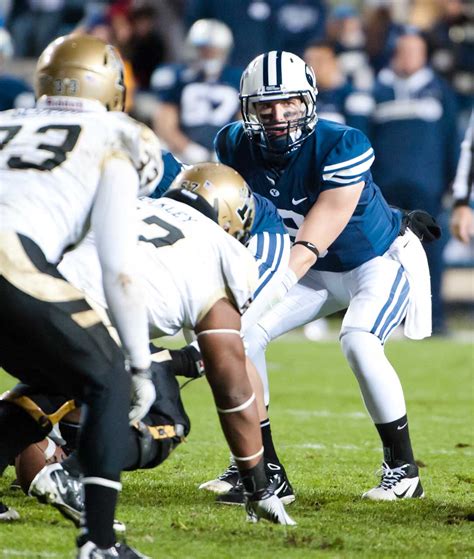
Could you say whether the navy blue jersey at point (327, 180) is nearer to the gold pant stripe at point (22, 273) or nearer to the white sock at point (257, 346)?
the white sock at point (257, 346)

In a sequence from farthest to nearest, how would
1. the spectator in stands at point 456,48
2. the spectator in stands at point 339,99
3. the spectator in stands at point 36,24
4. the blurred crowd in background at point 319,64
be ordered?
the spectator in stands at point 36,24, the spectator in stands at point 456,48, the blurred crowd in background at point 319,64, the spectator in stands at point 339,99

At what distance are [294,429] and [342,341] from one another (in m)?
1.45

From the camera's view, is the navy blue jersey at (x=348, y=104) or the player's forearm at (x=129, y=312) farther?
the navy blue jersey at (x=348, y=104)

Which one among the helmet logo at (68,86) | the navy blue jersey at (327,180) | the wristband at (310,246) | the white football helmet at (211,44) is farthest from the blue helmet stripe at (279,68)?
the white football helmet at (211,44)

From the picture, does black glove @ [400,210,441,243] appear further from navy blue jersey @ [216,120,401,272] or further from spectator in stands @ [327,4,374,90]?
spectator in stands @ [327,4,374,90]

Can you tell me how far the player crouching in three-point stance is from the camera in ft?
11.1

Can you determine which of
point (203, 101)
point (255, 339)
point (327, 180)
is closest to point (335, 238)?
point (327, 180)

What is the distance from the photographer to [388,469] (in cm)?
427

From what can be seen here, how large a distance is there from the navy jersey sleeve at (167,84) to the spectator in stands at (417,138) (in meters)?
1.54

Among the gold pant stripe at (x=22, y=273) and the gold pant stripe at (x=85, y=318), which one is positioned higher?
the gold pant stripe at (x=22, y=273)

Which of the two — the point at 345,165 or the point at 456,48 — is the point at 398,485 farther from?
the point at 456,48

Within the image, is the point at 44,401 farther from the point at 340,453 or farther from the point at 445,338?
the point at 445,338

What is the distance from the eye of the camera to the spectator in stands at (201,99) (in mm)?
9227

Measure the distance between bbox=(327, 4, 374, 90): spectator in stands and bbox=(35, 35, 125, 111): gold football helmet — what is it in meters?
7.21
